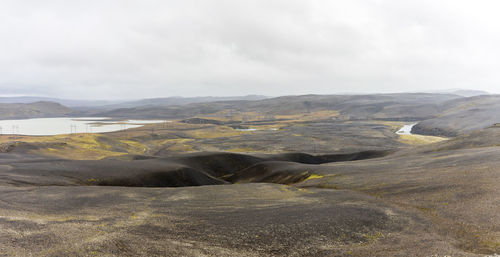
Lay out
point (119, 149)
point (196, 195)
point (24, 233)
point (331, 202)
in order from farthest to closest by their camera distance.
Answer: point (119, 149), point (196, 195), point (331, 202), point (24, 233)

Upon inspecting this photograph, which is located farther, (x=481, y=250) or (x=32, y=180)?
(x=32, y=180)

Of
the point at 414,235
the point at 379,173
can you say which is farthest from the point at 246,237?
the point at 379,173

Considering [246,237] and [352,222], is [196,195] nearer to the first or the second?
[246,237]

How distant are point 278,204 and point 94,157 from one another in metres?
73.2

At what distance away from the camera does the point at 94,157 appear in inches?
3184

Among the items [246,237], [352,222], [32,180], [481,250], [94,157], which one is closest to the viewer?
[481,250]

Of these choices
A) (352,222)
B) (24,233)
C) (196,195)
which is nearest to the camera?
(24,233)

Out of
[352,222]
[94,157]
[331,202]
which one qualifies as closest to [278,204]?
[331,202]

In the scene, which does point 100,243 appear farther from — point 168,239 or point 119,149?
point 119,149

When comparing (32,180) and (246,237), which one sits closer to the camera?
(246,237)

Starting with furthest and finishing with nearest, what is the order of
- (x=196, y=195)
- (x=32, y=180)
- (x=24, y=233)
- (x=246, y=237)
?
(x=32, y=180)
(x=196, y=195)
(x=246, y=237)
(x=24, y=233)

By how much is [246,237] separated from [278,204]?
818 cm

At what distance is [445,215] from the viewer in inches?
788

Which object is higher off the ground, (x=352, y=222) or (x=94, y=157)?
(x=352, y=222)
